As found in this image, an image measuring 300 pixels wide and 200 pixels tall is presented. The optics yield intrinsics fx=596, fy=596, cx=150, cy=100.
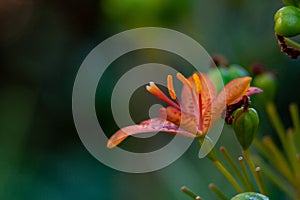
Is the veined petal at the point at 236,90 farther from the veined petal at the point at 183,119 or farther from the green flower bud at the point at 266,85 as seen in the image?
the green flower bud at the point at 266,85

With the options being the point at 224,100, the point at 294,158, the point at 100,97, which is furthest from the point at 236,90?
the point at 100,97

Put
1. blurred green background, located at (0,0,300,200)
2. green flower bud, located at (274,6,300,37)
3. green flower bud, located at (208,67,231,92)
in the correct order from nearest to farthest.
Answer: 1. green flower bud, located at (274,6,300,37)
2. green flower bud, located at (208,67,231,92)
3. blurred green background, located at (0,0,300,200)

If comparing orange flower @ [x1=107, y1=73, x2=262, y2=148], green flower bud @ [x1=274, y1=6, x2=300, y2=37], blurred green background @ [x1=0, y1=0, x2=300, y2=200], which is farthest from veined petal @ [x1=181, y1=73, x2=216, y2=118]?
blurred green background @ [x1=0, y1=0, x2=300, y2=200]

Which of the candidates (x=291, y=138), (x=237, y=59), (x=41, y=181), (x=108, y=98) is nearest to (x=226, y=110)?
(x=291, y=138)

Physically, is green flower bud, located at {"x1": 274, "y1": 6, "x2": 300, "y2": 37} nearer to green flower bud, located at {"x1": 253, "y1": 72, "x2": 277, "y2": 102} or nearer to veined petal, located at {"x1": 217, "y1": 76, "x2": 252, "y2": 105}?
veined petal, located at {"x1": 217, "y1": 76, "x2": 252, "y2": 105}

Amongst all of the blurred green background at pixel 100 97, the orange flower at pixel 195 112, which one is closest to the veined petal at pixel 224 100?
the orange flower at pixel 195 112

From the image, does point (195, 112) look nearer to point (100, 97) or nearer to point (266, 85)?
point (266, 85)

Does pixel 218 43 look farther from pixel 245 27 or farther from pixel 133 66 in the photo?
pixel 133 66

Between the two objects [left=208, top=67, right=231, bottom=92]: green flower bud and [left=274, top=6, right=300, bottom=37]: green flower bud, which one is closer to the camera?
[left=274, top=6, right=300, bottom=37]: green flower bud
